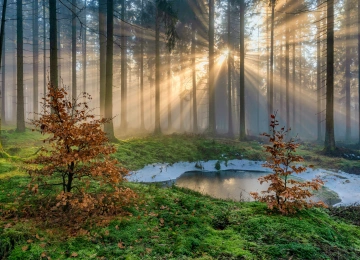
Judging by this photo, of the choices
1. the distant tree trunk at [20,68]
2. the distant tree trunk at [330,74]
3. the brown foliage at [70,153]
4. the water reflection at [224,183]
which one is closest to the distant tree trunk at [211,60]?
the water reflection at [224,183]

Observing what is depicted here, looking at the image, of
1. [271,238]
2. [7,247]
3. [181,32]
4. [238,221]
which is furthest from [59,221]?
[181,32]

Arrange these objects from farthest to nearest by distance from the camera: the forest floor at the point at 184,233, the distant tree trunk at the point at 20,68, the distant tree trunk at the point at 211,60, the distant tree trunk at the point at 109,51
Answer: the distant tree trunk at the point at 211,60
the distant tree trunk at the point at 20,68
the distant tree trunk at the point at 109,51
the forest floor at the point at 184,233

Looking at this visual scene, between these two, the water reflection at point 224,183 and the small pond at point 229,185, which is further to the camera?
the water reflection at point 224,183

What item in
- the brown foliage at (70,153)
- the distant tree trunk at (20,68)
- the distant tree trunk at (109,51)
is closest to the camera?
the brown foliage at (70,153)

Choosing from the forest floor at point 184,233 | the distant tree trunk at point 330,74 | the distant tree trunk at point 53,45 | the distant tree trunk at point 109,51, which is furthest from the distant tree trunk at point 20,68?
the distant tree trunk at point 330,74

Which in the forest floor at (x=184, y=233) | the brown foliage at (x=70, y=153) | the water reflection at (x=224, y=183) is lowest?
the water reflection at (x=224, y=183)

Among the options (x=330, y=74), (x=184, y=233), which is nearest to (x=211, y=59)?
(x=330, y=74)

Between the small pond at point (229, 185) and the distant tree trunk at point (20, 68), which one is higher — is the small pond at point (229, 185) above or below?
below

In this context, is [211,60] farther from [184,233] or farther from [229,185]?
[184,233]

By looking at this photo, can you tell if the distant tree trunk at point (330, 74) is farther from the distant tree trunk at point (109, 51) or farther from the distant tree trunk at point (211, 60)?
the distant tree trunk at point (109, 51)

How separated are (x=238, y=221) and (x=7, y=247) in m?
4.07

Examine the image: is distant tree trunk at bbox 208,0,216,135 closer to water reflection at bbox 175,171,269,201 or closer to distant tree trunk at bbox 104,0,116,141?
water reflection at bbox 175,171,269,201

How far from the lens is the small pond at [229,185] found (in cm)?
849

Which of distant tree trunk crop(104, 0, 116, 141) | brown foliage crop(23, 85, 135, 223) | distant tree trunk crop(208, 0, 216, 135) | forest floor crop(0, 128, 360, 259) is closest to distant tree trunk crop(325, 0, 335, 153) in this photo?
distant tree trunk crop(208, 0, 216, 135)
